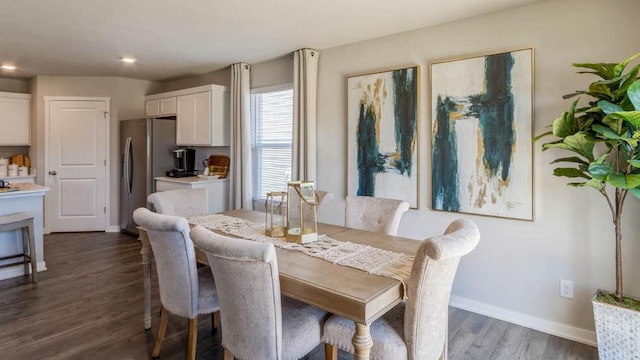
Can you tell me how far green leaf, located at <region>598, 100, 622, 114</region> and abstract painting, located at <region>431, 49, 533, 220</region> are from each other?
0.65 m

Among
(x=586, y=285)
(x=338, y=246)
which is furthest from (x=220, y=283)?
(x=586, y=285)

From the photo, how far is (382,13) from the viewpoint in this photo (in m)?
2.93

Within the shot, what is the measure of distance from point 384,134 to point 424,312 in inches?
86.1

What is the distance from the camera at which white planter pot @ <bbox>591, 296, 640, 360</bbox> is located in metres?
2.08

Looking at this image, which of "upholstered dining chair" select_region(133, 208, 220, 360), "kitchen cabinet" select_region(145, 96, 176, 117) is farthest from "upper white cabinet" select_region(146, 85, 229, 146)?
"upholstered dining chair" select_region(133, 208, 220, 360)

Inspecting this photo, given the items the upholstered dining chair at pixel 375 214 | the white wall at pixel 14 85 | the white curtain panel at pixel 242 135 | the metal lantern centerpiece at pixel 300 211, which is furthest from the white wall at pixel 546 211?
the white wall at pixel 14 85

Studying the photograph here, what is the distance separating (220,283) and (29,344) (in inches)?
71.8

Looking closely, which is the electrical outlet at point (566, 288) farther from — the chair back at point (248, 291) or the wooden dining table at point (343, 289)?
the chair back at point (248, 291)

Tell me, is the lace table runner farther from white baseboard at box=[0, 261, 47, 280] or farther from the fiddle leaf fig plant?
white baseboard at box=[0, 261, 47, 280]

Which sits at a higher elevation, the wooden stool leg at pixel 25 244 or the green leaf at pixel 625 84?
the green leaf at pixel 625 84

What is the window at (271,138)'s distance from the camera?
14.6ft

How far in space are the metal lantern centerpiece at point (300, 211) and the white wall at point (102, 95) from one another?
15.7 feet

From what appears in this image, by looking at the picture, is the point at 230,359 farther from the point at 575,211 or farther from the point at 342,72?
the point at 342,72

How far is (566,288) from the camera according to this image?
2625 mm
